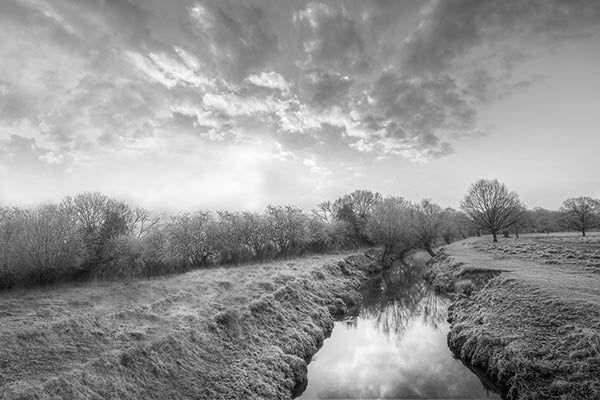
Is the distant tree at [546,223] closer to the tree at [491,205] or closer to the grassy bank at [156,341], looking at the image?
the tree at [491,205]

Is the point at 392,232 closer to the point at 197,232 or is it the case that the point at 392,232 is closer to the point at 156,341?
the point at 197,232

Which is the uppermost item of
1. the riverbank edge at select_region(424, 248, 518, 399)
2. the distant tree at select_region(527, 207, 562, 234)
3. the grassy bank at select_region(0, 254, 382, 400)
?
the distant tree at select_region(527, 207, 562, 234)

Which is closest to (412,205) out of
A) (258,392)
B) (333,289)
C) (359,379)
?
(333,289)

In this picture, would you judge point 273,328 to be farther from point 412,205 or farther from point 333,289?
point 412,205

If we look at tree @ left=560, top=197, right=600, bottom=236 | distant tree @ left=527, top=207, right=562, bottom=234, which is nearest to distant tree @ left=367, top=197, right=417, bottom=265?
tree @ left=560, top=197, right=600, bottom=236

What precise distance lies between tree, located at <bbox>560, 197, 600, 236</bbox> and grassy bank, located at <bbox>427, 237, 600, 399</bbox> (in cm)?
7711

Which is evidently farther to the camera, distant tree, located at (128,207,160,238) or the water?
distant tree, located at (128,207,160,238)

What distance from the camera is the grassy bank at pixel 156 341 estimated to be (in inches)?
332

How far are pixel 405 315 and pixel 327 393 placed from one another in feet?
41.0

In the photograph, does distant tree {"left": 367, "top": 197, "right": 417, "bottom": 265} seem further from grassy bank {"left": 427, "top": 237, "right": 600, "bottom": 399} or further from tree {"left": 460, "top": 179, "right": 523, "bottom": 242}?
grassy bank {"left": 427, "top": 237, "right": 600, "bottom": 399}

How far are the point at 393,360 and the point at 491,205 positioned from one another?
5770 cm

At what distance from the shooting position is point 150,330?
1169 centimetres

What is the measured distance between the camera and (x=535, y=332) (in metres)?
11.8

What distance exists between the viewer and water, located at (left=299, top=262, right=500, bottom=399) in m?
12.1
